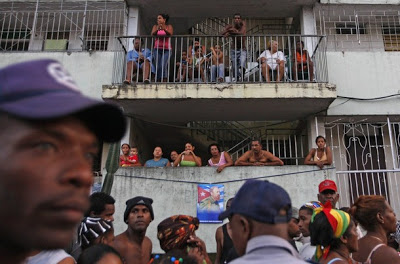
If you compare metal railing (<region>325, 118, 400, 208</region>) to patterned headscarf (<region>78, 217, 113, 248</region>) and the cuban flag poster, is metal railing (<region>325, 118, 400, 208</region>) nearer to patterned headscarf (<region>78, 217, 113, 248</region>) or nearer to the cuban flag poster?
the cuban flag poster

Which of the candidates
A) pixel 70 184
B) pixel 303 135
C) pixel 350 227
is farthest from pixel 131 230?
pixel 303 135

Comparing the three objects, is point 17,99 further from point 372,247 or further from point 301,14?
point 301,14

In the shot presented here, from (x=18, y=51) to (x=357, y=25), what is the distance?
8.39 meters

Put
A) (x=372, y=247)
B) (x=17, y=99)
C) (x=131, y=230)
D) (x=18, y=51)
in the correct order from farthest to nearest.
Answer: (x=18, y=51) < (x=131, y=230) < (x=372, y=247) < (x=17, y=99)

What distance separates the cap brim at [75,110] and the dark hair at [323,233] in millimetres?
1945

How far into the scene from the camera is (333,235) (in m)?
2.51

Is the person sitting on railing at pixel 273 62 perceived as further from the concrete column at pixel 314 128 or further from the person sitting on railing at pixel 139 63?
the person sitting on railing at pixel 139 63

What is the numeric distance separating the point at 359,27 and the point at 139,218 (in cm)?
844

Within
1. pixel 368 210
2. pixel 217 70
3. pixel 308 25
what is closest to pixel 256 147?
pixel 217 70

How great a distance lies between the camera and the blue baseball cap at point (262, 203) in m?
1.75

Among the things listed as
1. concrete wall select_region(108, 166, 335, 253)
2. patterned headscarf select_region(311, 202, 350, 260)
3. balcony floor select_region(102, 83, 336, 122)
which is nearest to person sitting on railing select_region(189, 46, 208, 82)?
balcony floor select_region(102, 83, 336, 122)

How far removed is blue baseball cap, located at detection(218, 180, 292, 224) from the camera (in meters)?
1.75

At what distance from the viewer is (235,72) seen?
8227 mm

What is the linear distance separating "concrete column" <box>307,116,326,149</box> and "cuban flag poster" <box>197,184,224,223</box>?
279 cm
